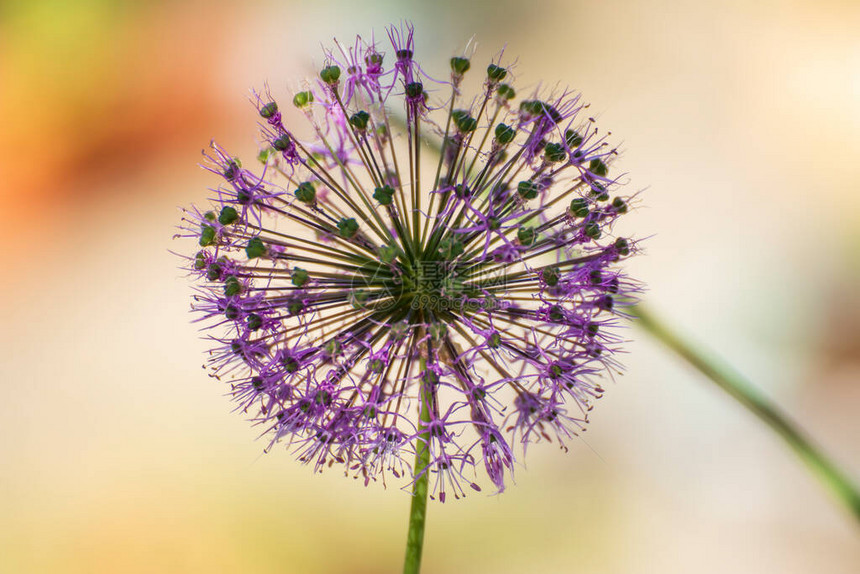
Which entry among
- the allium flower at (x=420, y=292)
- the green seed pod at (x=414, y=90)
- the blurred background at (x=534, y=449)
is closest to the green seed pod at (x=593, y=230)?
the allium flower at (x=420, y=292)

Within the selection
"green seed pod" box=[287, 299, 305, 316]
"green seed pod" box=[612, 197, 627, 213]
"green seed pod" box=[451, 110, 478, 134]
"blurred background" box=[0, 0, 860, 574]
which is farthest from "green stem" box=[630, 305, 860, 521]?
"green seed pod" box=[287, 299, 305, 316]

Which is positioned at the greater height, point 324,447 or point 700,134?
point 700,134

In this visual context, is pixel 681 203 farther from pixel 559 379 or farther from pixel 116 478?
pixel 116 478

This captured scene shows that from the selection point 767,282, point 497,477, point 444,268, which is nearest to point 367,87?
point 444,268

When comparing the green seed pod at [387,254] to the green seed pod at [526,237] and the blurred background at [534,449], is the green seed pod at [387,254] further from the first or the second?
the blurred background at [534,449]

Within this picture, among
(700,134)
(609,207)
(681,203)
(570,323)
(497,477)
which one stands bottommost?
(497,477)

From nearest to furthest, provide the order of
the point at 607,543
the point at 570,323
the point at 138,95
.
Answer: the point at 570,323
the point at 607,543
the point at 138,95

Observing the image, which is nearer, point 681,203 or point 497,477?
point 497,477
